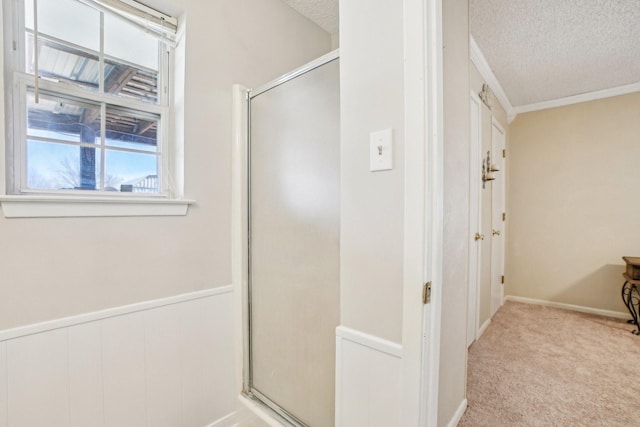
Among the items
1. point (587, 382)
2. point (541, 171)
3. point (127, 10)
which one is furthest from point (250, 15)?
point (541, 171)

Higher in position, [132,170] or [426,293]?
[132,170]

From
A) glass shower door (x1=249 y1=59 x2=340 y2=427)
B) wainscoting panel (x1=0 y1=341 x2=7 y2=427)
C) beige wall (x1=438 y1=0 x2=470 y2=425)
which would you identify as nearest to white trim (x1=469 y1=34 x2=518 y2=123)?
beige wall (x1=438 y1=0 x2=470 y2=425)

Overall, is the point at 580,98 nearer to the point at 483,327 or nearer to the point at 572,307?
the point at 572,307

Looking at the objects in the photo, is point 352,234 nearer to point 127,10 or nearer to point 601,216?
point 127,10

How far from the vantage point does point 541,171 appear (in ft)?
11.4

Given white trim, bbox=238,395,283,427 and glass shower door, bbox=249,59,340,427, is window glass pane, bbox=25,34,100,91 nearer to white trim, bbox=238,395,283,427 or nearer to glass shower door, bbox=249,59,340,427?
glass shower door, bbox=249,59,340,427

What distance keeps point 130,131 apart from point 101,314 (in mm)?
835

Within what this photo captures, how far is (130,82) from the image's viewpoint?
1.34m

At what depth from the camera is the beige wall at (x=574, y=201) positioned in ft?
9.85

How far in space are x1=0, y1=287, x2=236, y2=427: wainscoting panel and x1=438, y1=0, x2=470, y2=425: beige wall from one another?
1127 millimetres

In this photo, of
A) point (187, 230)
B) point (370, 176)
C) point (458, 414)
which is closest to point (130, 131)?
point (187, 230)

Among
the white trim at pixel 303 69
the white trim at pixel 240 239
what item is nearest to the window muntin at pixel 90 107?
the white trim at pixel 240 239

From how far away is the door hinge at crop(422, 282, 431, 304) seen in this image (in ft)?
2.62

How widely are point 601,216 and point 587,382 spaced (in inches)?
83.3
